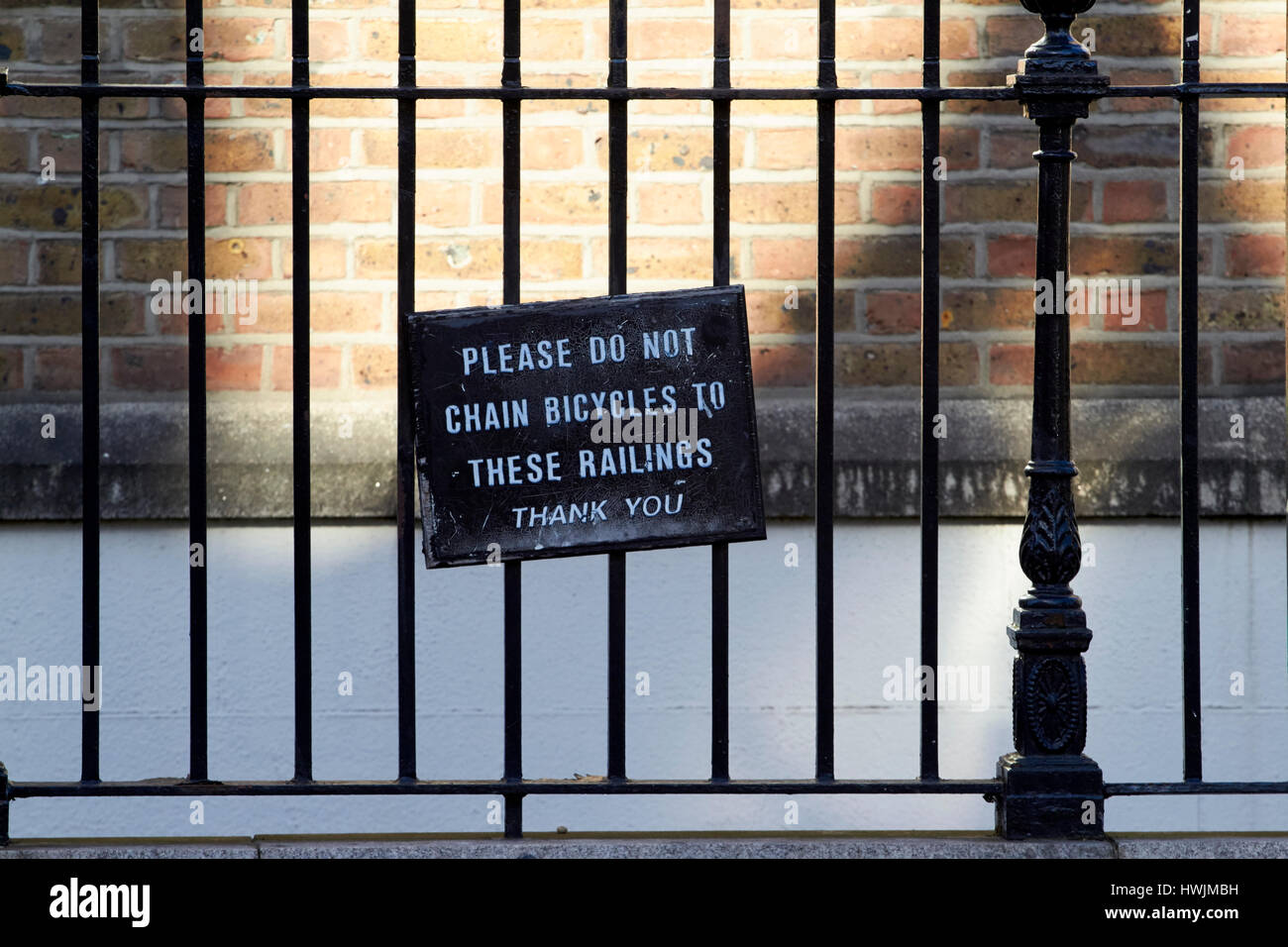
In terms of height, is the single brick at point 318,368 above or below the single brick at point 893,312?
below

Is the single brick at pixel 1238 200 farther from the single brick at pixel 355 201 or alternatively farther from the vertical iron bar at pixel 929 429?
the single brick at pixel 355 201

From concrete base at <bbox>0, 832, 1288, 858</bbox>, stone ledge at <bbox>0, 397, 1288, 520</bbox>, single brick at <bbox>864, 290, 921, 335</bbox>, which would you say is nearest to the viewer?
concrete base at <bbox>0, 832, 1288, 858</bbox>

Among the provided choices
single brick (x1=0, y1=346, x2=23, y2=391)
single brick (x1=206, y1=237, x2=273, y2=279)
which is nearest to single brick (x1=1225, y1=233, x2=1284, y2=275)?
single brick (x1=206, y1=237, x2=273, y2=279)

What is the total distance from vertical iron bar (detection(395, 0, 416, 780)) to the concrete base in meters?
0.14

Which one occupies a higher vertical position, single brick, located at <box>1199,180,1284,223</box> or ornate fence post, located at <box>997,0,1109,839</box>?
single brick, located at <box>1199,180,1284,223</box>

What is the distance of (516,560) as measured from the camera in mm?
2105

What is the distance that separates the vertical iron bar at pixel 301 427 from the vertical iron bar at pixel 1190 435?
4.71ft

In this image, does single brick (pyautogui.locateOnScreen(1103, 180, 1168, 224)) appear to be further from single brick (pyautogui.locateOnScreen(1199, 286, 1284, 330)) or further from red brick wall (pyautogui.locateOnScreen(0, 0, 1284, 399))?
single brick (pyautogui.locateOnScreen(1199, 286, 1284, 330))

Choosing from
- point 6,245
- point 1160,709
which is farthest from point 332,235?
point 1160,709

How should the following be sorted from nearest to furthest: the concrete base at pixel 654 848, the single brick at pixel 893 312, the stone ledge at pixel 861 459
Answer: the concrete base at pixel 654 848 → the stone ledge at pixel 861 459 → the single brick at pixel 893 312

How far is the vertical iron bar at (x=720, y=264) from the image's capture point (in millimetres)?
2104

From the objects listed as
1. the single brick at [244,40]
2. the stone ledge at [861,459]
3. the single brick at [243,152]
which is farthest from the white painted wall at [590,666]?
the single brick at [244,40]

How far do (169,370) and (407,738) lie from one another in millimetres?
1146

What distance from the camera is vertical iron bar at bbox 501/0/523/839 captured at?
2094 millimetres
